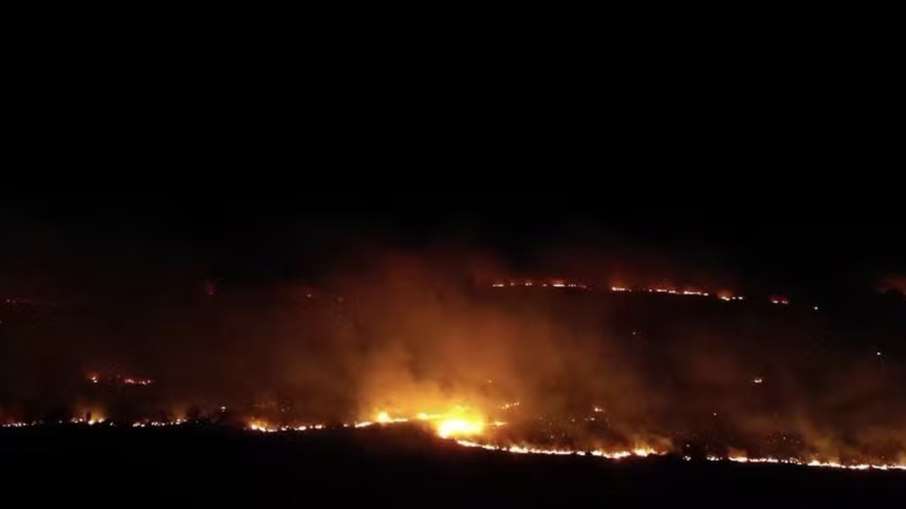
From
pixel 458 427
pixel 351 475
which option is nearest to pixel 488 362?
pixel 458 427

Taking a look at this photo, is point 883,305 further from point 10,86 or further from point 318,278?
point 10,86

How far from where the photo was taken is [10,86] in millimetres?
11883

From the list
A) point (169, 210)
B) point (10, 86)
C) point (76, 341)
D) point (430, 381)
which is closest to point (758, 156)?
point (430, 381)

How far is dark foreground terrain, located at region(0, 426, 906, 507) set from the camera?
22.1 feet

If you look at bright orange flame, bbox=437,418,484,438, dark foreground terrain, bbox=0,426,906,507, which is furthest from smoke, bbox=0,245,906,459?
dark foreground terrain, bbox=0,426,906,507

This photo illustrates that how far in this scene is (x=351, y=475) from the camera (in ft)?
23.1

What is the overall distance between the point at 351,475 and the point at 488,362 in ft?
6.87

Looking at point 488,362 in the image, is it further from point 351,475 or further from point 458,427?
point 351,475

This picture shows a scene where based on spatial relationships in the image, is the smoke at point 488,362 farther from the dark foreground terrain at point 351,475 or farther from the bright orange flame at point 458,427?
the dark foreground terrain at point 351,475

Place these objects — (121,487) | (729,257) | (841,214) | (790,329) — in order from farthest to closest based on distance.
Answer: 1. (841,214)
2. (729,257)
3. (790,329)
4. (121,487)

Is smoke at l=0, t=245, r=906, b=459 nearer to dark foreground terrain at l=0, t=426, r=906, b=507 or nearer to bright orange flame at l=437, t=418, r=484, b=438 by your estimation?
bright orange flame at l=437, t=418, r=484, b=438

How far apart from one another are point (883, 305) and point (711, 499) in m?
3.73

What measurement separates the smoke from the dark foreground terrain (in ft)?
1.38

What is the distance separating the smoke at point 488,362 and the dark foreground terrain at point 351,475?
0.42 m
